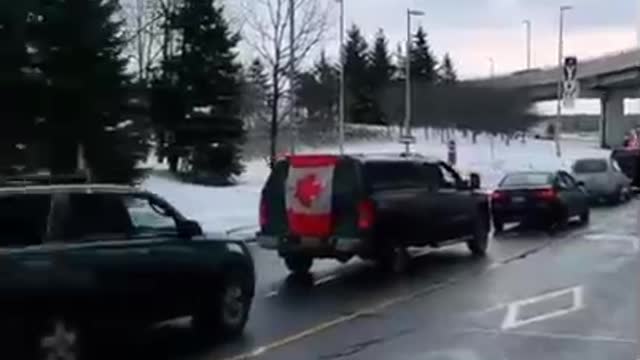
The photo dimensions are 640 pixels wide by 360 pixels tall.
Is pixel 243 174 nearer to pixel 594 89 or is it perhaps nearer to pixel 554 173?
pixel 554 173

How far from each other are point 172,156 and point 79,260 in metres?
37.4

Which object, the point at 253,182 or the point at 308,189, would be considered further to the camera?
the point at 253,182

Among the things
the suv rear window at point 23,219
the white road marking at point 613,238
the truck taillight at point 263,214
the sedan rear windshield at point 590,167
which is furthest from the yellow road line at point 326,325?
the sedan rear windshield at point 590,167

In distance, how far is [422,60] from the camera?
381ft

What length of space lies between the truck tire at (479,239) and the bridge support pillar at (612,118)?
84640mm

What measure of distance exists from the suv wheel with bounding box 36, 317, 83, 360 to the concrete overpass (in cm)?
7766

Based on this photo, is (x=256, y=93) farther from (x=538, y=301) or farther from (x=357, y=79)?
(x=538, y=301)

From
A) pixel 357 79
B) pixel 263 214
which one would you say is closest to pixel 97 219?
pixel 263 214

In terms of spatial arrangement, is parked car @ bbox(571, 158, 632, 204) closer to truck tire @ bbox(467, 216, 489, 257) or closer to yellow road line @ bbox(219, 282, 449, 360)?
truck tire @ bbox(467, 216, 489, 257)

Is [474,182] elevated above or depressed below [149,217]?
below

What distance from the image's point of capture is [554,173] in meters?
30.0

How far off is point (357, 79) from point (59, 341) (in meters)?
98.6

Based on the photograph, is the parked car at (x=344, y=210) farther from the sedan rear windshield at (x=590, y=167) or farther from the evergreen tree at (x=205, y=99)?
the evergreen tree at (x=205, y=99)

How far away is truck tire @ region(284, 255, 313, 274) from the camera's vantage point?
18172 mm
